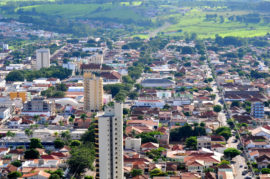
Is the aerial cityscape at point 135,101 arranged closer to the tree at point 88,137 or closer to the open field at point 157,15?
the tree at point 88,137

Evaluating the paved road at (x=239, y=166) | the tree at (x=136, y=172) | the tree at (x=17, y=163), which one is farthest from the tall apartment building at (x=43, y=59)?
the tree at (x=136, y=172)

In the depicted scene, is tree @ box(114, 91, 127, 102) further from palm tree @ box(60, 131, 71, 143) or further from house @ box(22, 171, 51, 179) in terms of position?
house @ box(22, 171, 51, 179)

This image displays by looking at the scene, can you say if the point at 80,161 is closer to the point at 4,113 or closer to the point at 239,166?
the point at 239,166

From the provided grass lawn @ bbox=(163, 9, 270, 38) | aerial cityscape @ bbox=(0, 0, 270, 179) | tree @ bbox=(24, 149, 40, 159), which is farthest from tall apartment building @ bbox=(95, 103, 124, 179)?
grass lawn @ bbox=(163, 9, 270, 38)

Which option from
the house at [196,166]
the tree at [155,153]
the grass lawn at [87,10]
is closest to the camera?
the house at [196,166]

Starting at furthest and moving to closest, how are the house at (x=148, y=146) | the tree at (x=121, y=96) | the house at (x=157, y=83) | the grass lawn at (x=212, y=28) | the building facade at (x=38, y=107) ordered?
the grass lawn at (x=212, y=28) < the house at (x=157, y=83) < the tree at (x=121, y=96) < the building facade at (x=38, y=107) < the house at (x=148, y=146)

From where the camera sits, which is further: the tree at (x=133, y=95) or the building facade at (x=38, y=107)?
the tree at (x=133, y=95)

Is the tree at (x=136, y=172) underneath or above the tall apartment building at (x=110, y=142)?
underneath
